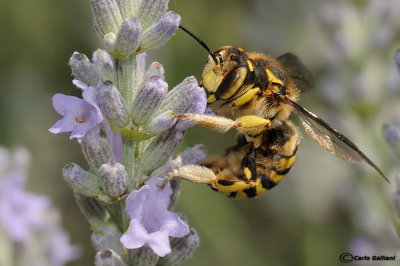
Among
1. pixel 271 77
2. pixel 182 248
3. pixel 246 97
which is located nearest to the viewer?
pixel 182 248

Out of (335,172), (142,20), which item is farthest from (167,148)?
(335,172)

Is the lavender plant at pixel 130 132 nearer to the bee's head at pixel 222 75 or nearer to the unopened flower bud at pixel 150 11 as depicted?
the unopened flower bud at pixel 150 11

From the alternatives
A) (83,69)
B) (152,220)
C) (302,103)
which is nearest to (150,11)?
(83,69)

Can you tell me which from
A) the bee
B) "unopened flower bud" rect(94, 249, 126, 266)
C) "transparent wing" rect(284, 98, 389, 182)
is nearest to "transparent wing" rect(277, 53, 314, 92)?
the bee

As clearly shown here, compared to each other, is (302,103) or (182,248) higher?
(182,248)

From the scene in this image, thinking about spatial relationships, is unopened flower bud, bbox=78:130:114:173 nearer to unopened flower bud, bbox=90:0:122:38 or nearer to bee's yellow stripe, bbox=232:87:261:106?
unopened flower bud, bbox=90:0:122:38

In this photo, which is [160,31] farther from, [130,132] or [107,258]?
[107,258]
